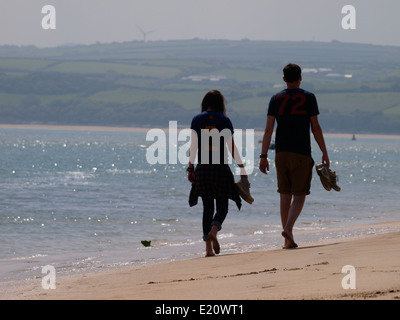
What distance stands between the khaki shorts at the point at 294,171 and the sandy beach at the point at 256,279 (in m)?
0.67

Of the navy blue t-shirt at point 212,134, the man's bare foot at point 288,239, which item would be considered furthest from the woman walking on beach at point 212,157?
the man's bare foot at point 288,239

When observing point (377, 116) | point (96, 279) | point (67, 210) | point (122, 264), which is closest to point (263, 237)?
point (122, 264)

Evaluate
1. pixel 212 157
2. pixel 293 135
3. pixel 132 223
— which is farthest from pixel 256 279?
pixel 132 223

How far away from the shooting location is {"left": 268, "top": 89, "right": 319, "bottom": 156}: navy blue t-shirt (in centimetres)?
880

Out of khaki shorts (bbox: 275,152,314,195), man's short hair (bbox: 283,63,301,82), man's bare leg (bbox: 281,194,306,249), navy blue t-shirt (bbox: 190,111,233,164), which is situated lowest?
man's bare leg (bbox: 281,194,306,249)

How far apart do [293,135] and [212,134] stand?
2.86 ft

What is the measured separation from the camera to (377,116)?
174125 mm

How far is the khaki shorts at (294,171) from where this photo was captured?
891 cm

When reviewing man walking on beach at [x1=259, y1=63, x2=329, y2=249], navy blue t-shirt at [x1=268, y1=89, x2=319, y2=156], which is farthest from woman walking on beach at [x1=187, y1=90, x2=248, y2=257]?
navy blue t-shirt at [x1=268, y1=89, x2=319, y2=156]

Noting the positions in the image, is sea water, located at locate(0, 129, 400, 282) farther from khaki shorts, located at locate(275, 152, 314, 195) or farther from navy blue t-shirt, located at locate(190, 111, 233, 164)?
khaki shorts, located at locate(275, 152, 314, 195)

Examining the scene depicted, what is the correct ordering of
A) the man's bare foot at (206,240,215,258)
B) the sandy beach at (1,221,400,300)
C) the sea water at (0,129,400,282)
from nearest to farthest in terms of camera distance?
the sandy beach at (1,221,400,300), the man's bare foot at (206,240,215,258), the sea water at (0,129,400,282)

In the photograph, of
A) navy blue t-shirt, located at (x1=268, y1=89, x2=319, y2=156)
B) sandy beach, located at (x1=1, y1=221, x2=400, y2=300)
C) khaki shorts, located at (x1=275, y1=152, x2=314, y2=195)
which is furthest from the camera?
khaki shorts, located at (x1=275, y1=152, x2=314, y2=195)

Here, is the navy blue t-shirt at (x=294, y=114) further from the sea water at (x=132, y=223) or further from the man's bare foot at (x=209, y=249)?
the sea water at (x=132, y=223)
